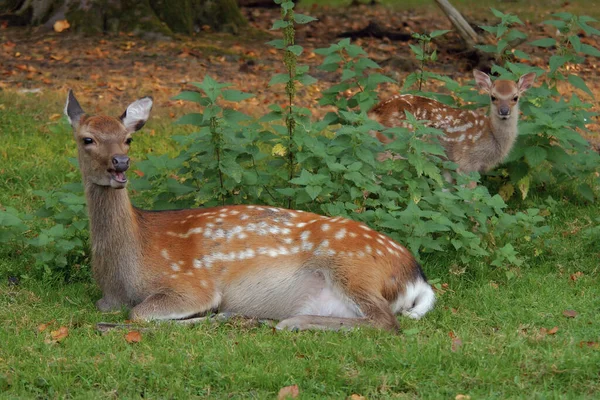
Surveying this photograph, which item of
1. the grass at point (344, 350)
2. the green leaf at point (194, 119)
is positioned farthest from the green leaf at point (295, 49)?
the grass at point (344, 350)

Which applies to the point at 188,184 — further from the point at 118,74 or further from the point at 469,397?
the point at 118,74

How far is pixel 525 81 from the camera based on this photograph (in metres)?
8.34

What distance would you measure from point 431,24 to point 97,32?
17.9 ft

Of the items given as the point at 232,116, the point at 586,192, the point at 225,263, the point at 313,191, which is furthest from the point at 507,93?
the point at 225,263

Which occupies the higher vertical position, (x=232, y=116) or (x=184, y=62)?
(x=232, y=116)

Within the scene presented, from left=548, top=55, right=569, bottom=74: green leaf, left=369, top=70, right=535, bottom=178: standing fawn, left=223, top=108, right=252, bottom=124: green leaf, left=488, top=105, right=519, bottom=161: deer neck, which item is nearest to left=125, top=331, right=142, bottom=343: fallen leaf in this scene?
left=223, top=108, right=252, bottom=124: green leaf

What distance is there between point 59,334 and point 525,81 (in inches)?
190

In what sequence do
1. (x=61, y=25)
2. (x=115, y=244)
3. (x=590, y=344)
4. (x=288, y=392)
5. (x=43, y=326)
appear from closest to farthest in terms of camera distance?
1. (x=288, y=392)
2. (x=590, y=344)
3. (x=43, y=326)
4. (x=115, y=244)
5. (x=61, y=25)

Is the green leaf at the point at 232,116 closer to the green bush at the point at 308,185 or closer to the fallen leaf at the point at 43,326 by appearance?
the green bush at the point at 308,185

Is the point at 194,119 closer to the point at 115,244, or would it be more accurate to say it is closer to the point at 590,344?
the point at 115,244

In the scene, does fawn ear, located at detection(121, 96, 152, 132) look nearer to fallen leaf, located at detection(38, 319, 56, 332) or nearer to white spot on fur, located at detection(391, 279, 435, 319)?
fallen leaf, located at detection(38, 319, 56, 332)

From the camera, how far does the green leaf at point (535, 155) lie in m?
7.84

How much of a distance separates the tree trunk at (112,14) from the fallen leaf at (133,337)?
8564 mm

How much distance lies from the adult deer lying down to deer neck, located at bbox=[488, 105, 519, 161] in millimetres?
2873
